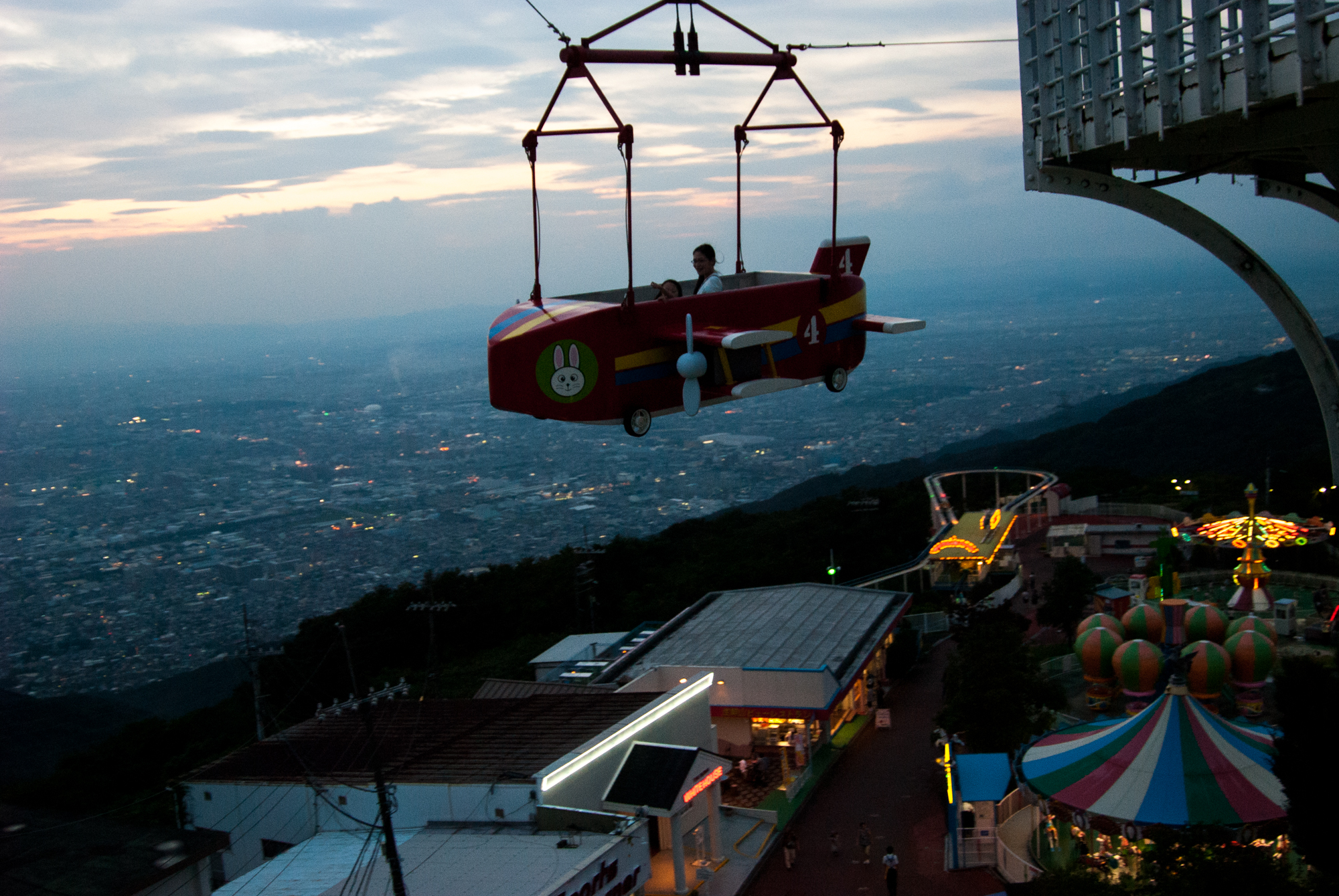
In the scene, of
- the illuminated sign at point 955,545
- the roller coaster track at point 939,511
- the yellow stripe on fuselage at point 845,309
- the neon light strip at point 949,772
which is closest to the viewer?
the yellow stripe on fuselage at point 845,309

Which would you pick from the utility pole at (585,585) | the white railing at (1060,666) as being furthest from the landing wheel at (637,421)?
the utility pole at (585,585)

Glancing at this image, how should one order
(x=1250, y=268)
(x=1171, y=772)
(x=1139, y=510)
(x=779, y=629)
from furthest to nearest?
1. (x=1139, y=510)
2. (x=779, y=629)
3. (x=1171, y=772)
4. (x=1250, y=268)

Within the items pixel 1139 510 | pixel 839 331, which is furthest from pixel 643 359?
pixel 1139 510

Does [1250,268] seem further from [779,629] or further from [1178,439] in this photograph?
[1178,439]

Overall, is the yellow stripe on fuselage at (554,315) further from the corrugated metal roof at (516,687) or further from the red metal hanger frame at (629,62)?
the corrugated metal roof at (516,687)

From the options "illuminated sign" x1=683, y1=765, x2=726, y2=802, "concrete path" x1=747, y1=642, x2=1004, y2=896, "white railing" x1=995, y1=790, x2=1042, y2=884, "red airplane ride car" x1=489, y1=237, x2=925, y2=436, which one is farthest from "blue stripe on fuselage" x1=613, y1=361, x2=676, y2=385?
"white railing" x1=995, y1=790, x2=1042, y2=884

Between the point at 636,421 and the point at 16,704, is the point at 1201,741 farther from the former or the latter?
the point at 16,704
